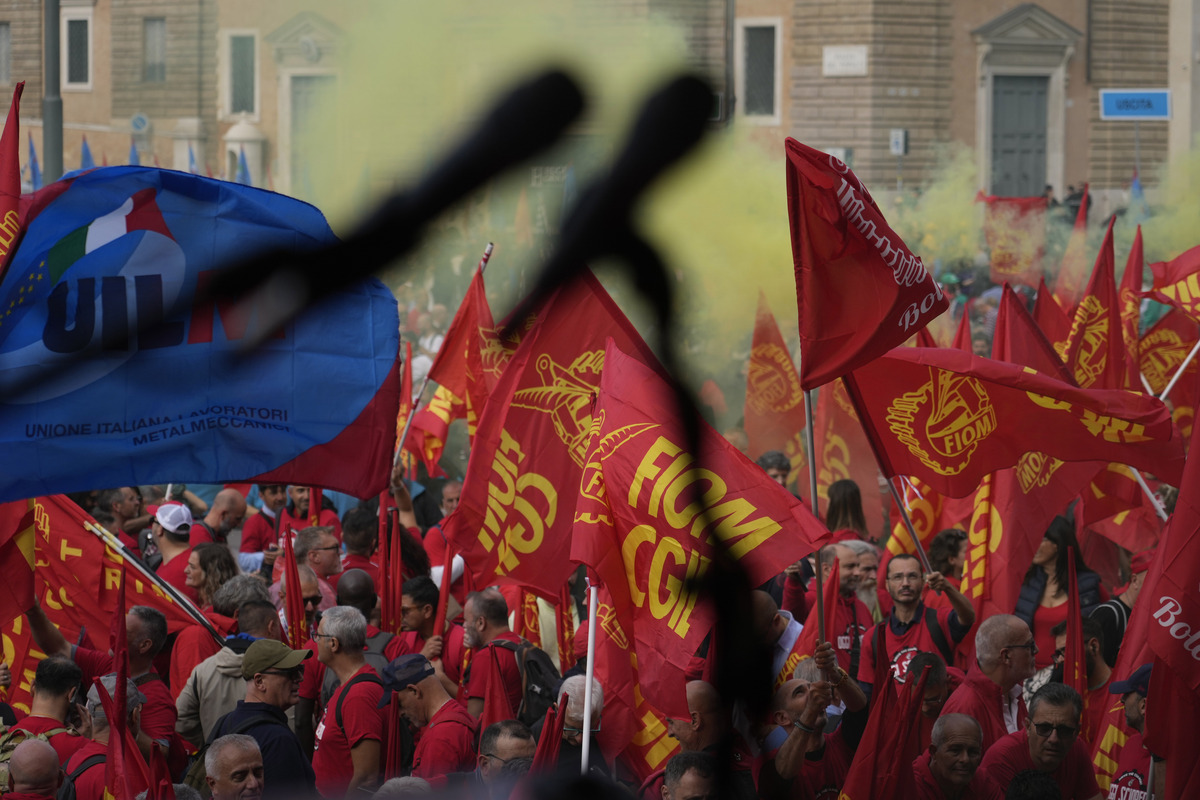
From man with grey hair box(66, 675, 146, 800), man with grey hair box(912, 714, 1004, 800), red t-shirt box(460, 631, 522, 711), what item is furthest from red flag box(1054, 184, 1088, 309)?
man with grey hair box(66, 675, 146, 800)

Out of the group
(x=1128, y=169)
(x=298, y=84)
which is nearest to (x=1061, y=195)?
(x=1128, y=169)

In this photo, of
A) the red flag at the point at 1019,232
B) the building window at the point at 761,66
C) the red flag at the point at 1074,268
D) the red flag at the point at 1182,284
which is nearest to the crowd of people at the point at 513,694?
the red flag at the point at 1182,284

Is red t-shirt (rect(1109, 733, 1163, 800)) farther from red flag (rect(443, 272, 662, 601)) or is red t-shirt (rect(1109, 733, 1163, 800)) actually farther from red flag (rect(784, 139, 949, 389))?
red flag (rect(443, 272, 662, 601))

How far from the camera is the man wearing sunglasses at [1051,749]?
4152mm

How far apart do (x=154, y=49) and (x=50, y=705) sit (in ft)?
7.94

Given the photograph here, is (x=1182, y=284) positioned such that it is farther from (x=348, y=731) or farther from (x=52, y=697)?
(x=52, y=697)

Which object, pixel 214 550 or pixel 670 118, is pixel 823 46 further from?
pixel 670 118

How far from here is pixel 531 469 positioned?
490 cm

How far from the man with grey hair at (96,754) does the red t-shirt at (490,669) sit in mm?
1116

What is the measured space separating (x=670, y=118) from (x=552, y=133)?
17 cm

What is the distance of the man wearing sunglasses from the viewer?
415 centimetres

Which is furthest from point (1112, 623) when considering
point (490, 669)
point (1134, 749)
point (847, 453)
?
point (847, 453)

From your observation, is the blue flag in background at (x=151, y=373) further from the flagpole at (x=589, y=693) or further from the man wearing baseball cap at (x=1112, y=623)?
the man wearing baseball cap at (x=1112, y=623)

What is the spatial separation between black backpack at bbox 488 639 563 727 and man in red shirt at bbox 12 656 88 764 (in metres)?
1.34
